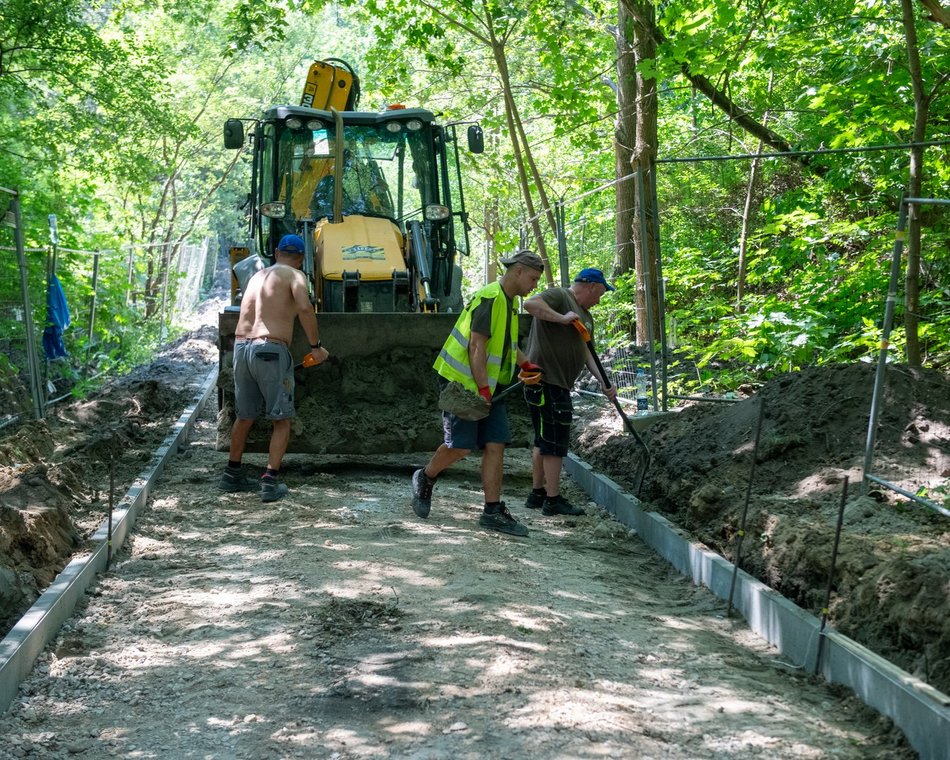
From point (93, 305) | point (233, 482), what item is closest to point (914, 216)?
point (233, 482)

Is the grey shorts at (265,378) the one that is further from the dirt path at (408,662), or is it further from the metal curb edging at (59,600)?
the dirt path at (408,662)

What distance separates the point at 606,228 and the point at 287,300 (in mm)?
12283

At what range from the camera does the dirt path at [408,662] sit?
13.6 feet

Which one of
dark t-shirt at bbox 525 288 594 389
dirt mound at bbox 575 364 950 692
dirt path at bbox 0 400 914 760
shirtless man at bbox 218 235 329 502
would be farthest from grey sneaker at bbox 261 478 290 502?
dirt mound at bbox 575 364 950 692

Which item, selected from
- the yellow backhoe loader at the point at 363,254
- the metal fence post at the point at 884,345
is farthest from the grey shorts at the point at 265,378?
the metal fence post at the point at 884,345

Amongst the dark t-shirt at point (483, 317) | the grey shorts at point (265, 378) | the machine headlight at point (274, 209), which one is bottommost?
the grey shorts at point (265, 378)

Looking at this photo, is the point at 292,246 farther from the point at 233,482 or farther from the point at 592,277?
the point at 592,277

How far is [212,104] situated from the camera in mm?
34562

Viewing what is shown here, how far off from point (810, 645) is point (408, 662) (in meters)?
1.85

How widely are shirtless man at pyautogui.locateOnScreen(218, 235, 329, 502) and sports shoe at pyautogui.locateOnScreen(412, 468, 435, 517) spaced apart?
125 cm

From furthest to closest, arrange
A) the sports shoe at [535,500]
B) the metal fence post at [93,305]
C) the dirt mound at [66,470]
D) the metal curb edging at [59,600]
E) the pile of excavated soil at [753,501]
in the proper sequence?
the metal fence post at [93,305]
the sports shoe at [535,500]
the dirt mound at [66,470]
the pile of excavated soil at [753,501]
the metal curb edging at [59,600]

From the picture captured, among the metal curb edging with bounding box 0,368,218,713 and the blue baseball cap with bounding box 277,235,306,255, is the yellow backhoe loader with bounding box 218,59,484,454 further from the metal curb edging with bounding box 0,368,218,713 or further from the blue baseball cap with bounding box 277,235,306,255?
the metal curb edging with bounding box 0,368,218,713

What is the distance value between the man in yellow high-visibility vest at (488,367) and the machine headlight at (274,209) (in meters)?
3.80

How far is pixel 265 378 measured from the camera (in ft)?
28.2
